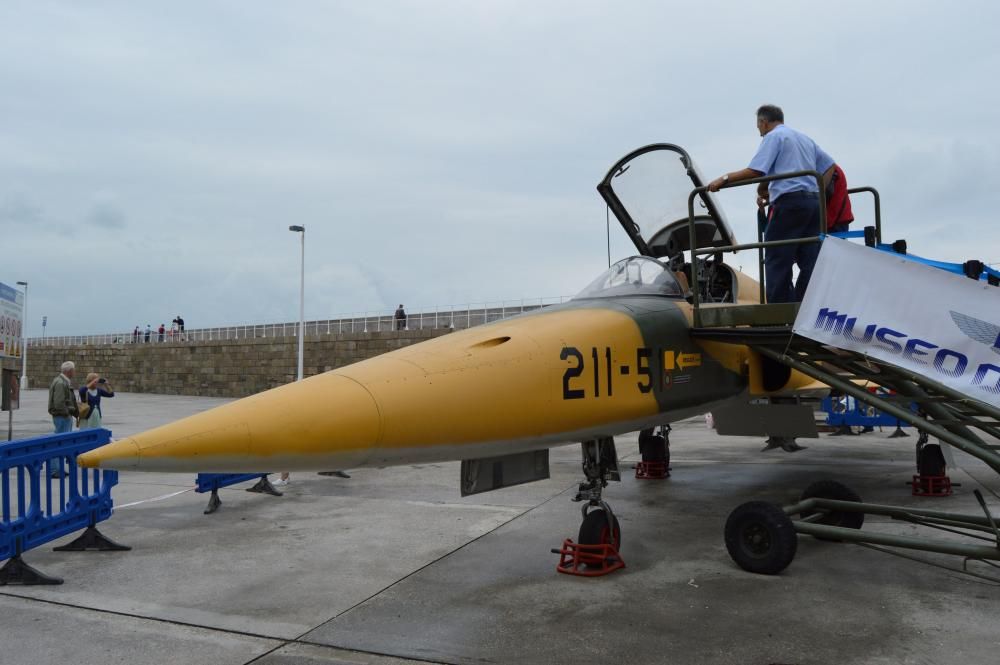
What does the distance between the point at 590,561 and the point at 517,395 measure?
2.04 m

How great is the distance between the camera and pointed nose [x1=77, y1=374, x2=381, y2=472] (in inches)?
109

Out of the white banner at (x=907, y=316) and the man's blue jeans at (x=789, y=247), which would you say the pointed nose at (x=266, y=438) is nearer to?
the white banner at (x=907, y=316)

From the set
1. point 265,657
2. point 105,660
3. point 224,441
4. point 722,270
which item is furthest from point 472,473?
point 722,270

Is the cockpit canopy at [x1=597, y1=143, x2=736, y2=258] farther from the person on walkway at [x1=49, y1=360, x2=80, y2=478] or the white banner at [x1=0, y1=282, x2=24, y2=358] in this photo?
the white banner at [x1=0, y1=282, x2=24, y2=358]

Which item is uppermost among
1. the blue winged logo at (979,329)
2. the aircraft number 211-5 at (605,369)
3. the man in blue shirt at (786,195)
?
the man in blue shirt at (786,195)

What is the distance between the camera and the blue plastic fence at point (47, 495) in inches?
204

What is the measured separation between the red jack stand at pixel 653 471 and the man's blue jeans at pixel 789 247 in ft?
14.6

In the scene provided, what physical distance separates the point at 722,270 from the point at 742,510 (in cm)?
310

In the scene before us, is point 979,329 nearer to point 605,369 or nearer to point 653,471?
point 605,369

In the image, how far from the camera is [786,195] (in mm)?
5535

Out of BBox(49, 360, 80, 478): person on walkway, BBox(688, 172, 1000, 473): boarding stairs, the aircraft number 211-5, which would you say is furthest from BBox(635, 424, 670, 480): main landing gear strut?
BBox(49, 360, 80, 478): person on walkway

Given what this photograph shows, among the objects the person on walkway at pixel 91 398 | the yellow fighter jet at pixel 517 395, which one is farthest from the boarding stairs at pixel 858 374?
the person on walkway at pixel 91 398

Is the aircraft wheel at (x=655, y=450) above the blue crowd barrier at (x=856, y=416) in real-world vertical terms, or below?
below

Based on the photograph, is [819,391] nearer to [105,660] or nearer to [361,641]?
[361,641]
